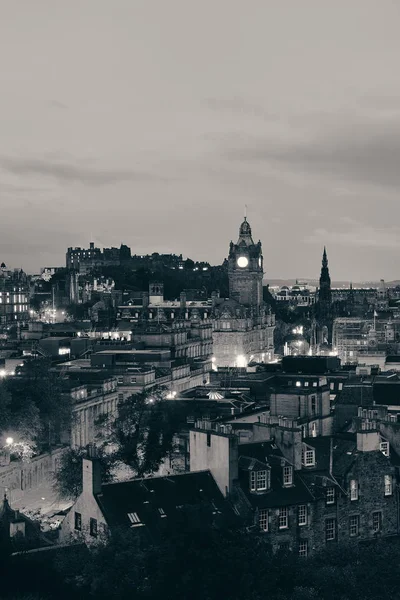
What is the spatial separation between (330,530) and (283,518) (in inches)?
130

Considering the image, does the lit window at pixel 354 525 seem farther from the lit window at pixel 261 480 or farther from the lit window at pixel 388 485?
the lit window at pixel 261 480

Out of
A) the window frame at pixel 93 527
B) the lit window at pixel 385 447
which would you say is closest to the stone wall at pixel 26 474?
the window frame at pixel 93 527

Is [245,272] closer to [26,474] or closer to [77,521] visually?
[26,474]

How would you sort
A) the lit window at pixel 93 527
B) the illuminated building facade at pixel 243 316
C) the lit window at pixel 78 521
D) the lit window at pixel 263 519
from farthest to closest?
1. the illuminated building facade at pixel 243 316
2. the lit window at pixel 263 519
3. the lit window at pixel 78 521
4. the lit window at pixel 93 527

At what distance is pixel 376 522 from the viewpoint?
58781 mm

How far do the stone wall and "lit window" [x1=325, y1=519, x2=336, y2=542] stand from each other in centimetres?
2347

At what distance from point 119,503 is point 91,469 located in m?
2.03

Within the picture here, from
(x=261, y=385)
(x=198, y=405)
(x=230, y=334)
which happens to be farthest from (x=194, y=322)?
(x=198, y=405)

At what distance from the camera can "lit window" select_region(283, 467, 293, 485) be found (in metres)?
56.5

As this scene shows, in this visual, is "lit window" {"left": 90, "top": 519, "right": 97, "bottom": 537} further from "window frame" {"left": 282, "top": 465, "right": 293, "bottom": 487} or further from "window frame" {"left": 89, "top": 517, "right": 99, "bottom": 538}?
"window frame" {"left": 282, "top": 465, "right": 293, "bottom": 487}

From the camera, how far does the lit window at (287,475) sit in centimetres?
5647

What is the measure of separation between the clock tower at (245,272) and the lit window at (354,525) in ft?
423

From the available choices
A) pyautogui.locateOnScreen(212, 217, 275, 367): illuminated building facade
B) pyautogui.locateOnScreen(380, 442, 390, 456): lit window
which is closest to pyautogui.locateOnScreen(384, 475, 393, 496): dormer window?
pyautogui.locateOnScreen(380, 442, 390, 456): lit window

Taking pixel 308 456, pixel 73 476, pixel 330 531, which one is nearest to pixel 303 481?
pixel 308 456
